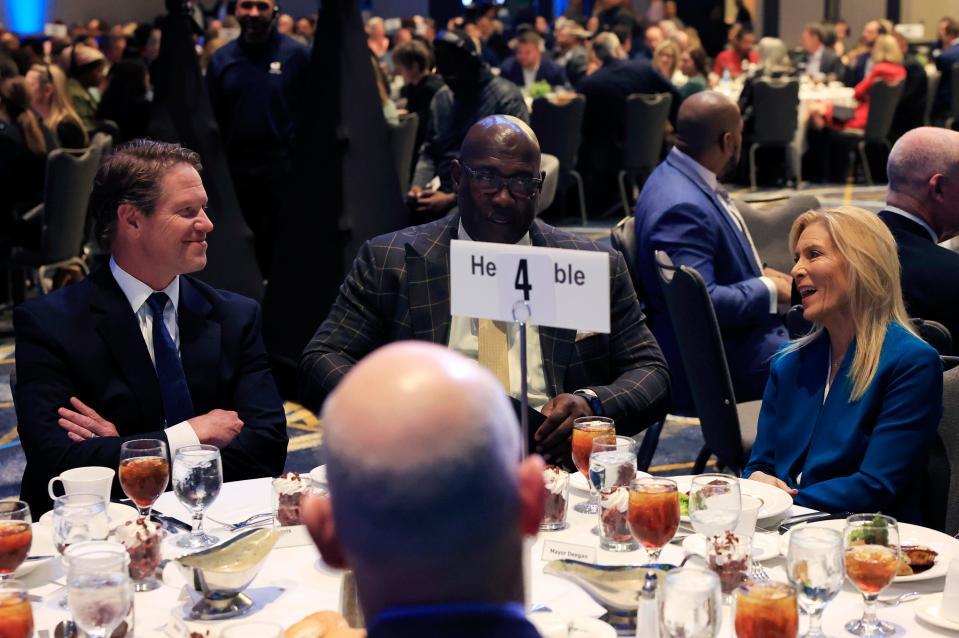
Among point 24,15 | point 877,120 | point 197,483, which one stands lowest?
point 877,120

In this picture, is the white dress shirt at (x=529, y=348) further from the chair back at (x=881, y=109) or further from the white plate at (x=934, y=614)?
the chair back at (x=881, y=109)

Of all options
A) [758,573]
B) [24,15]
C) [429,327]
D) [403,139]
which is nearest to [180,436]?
[429,327]

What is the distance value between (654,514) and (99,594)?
2.70 feet

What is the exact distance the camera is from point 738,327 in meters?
4.18

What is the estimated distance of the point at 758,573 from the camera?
2008 millimetres

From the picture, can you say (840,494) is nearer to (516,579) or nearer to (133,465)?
(133,465)

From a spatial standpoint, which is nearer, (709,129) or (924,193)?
(924,193)

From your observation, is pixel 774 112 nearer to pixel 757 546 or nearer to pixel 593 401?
pixel 593 401

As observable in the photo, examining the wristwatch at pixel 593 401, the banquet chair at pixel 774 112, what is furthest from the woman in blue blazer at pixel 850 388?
the banquet chair at pixel 774 112

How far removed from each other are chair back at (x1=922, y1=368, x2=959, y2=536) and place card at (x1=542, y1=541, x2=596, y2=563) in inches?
40.0

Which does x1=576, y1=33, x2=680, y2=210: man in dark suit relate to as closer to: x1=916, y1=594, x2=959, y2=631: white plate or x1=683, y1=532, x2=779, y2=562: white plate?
x1=683, y1=532, x2=779, y2=562: white plate

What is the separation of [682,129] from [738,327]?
0.79 m

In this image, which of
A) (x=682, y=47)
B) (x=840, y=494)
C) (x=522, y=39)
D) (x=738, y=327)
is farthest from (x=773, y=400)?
(x=682, y=47)

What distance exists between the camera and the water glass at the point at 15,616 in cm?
166
